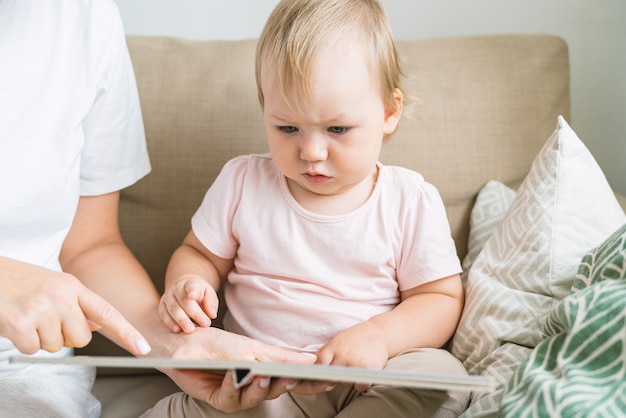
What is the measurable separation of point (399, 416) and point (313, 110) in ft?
1.40

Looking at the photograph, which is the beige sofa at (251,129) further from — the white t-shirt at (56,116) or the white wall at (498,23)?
the white wall at (498,23)

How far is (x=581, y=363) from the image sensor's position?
75 centimetres

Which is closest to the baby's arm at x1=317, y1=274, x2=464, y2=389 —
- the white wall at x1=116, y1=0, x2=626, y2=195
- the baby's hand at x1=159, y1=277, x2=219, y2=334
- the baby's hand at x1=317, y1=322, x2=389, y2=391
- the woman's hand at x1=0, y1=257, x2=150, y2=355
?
the baby's hand at x1=317, y1=322, x2=389, y2=391

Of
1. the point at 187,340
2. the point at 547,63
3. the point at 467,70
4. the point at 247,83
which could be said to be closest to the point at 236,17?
the point at 247,83

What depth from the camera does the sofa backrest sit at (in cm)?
131

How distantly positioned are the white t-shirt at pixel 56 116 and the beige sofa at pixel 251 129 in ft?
0.49

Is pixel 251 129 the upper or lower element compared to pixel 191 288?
upper

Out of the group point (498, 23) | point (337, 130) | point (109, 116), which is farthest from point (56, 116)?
point (498, 23)

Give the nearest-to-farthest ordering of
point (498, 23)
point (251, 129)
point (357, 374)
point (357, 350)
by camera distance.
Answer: point (357, 374) → point (357, 350) → point (251, 129) → point (498, 23)

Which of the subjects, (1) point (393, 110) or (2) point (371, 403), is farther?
(1) point (393, 110)

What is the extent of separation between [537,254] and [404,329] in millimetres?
220

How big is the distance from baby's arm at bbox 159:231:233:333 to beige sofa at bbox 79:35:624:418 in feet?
0.45

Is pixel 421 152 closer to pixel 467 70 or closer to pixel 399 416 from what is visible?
pixel 467 70

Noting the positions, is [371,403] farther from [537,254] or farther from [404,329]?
[537,254]
